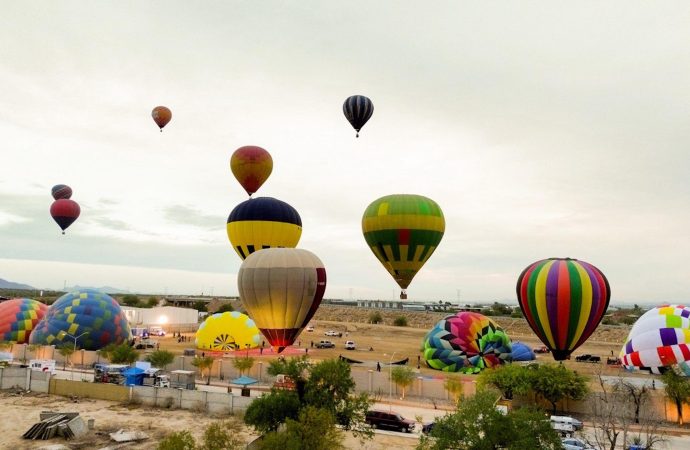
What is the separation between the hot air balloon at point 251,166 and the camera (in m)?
50.7

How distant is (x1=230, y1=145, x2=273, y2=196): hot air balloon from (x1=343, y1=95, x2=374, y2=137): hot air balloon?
9866mm

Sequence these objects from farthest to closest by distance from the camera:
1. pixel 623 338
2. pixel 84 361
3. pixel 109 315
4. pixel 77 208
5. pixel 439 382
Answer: pixel 623 338
pixel 77 208
pixel 109 315
pixel 84 361
pixel 439 382

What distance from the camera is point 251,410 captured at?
909 inches

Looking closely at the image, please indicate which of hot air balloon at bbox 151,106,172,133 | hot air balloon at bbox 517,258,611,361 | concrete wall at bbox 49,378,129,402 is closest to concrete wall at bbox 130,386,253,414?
concrete wall at bbox 49,378,129,402

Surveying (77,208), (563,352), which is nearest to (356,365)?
(563,352)

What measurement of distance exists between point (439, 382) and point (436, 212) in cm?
1405

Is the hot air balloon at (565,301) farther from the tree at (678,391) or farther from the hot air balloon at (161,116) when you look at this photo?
the hot air balloon at (161,116)

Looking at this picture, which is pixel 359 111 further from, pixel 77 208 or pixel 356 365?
pixel 77 208

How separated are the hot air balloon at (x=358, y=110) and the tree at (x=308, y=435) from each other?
3385cm

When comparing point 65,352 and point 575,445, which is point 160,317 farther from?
point 575,445

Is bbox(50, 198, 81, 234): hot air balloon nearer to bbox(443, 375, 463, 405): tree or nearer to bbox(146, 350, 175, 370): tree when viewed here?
bbox(146, 350, 175, 370): tree

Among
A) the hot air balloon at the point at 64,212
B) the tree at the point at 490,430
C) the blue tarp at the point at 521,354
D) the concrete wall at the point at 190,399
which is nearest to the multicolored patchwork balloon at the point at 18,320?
the hot air balloon at the point at 64,212

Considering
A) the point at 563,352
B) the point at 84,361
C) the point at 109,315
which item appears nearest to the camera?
the point at 563,352

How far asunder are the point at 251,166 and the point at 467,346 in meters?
27.4
